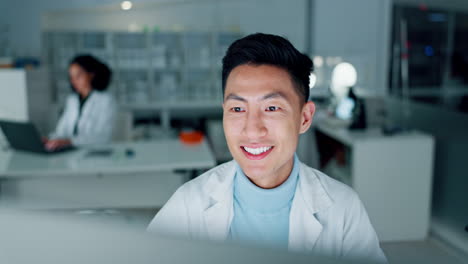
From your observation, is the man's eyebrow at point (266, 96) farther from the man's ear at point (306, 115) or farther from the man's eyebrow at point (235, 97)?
the man's ear at point (306, 115)

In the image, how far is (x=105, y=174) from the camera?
285 cm

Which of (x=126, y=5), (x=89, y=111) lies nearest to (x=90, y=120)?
(x=89, y=111)

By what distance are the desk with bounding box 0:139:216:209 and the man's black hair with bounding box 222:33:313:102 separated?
5.77 feet

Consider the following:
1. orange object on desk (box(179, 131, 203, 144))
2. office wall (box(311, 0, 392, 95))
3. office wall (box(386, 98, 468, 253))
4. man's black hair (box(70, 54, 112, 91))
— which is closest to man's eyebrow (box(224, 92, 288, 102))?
orange object on desk (box(179, 131, 203, 144))

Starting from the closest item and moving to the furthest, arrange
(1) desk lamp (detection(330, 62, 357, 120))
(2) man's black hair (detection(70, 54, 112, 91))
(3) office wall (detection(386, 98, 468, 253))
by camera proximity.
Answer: (2) man's black hair (detection(70, 54, 112, 91)) < (3) office wall (detection(386, 98, 468, 253)) < (1) desk lamp (detection(330, 62, 357, 120))

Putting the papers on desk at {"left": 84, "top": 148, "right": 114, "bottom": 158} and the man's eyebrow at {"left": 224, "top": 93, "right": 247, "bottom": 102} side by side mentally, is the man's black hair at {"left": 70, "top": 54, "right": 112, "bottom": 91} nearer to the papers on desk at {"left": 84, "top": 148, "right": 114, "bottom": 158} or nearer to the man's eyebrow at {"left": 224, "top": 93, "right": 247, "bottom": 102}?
the papers on desk at {"left": 84, "top": 148, "right": 114, "bottom": 158}

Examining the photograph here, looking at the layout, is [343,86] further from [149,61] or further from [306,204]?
[306,204]

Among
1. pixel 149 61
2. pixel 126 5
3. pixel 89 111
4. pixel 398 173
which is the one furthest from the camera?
pixel 126 5

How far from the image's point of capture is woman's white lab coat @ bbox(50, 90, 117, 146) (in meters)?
3.27

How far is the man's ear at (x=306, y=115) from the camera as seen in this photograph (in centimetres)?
93

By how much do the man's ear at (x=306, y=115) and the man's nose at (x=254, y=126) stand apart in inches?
6.0

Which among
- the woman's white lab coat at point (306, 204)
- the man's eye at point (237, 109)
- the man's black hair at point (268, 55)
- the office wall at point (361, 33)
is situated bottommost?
the woman's white lab coat at point (306, 204)

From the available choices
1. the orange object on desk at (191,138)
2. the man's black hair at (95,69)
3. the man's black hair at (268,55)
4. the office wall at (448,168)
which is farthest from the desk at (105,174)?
the office wall at (448,168)

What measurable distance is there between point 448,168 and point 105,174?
8.68 ft
